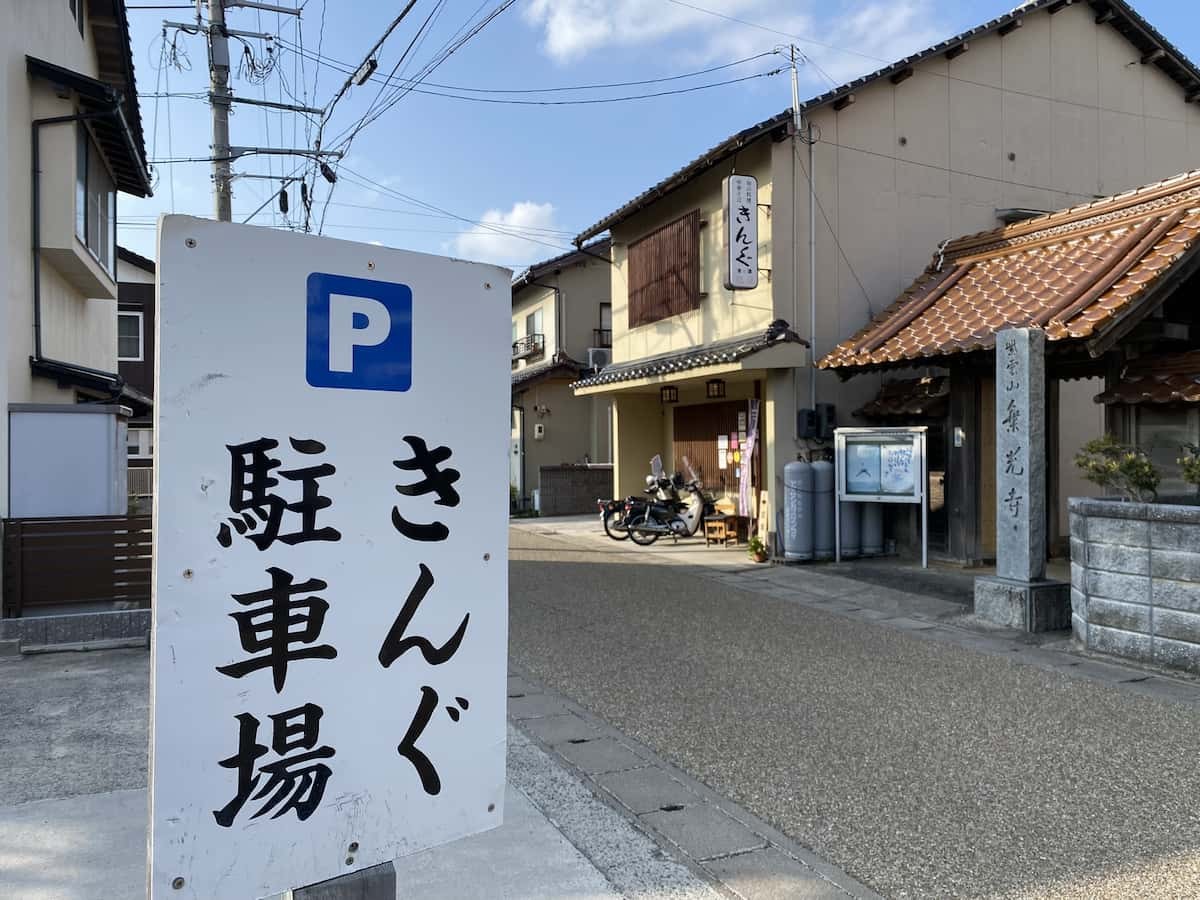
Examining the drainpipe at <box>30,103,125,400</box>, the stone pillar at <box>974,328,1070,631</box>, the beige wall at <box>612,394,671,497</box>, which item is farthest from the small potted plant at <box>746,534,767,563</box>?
the drainpipe at <box>30,103,125,400</box>

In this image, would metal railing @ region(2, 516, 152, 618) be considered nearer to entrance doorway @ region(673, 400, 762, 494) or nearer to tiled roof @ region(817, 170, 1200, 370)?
tiled roof @ region(817, 170, 1200, 370)

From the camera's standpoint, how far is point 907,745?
5109 millimetres

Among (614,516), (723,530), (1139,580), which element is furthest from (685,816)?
(614,516)

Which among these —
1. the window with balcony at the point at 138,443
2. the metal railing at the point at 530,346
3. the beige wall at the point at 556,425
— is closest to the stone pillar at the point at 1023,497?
the beige wall at the point at 556,425

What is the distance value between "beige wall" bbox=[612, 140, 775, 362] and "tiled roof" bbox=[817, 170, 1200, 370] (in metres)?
1.84

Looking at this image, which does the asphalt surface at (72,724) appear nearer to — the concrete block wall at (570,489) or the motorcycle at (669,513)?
the motorcycle at (669,513)

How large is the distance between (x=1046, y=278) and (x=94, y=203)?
482 inches

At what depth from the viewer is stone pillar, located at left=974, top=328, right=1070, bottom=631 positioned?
791 centimetres

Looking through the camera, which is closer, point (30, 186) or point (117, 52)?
point (30, 186)

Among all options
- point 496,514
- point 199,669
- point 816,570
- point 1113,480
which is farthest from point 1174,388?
point 199,669

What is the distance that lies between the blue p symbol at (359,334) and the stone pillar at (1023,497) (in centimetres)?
755

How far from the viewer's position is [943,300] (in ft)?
38.6

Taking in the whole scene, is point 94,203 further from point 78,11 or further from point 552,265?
point 552,265

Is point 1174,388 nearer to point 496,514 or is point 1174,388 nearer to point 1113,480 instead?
point 1113,480
